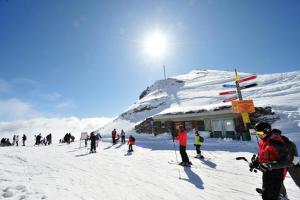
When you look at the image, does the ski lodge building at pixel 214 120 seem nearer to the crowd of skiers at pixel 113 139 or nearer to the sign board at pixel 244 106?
the sign board at pixel 244 106

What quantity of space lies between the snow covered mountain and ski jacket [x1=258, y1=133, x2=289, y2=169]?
19082 mm

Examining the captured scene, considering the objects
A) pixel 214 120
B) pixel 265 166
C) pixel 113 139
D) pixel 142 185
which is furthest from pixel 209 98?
pixel 265 166

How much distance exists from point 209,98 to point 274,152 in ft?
118

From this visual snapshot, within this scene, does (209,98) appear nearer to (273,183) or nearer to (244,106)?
(244,106)

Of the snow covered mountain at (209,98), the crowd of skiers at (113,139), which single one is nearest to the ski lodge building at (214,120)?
the snow covered mountain at (209,98)

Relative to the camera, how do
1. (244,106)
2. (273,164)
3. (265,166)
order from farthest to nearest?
(244,106) → (265,166) → (273,164)

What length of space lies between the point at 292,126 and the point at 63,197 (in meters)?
22.6

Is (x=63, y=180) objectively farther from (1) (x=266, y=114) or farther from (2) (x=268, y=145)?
(1) (x=266, y=114)

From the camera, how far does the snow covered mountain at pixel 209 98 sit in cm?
2425

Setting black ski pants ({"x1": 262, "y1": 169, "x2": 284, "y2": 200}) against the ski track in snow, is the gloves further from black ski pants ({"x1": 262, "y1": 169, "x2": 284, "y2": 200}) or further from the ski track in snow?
the ski track in snow

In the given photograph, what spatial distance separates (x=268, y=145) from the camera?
13.6 feet

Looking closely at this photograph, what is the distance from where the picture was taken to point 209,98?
38.9 m

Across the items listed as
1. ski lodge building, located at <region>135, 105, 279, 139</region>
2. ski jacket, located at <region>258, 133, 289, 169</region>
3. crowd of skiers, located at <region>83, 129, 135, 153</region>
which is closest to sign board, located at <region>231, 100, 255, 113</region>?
ski lodge building, located at <region>135, 105, 279, 139</region>

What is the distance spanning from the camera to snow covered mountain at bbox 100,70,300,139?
24250 millimetres
